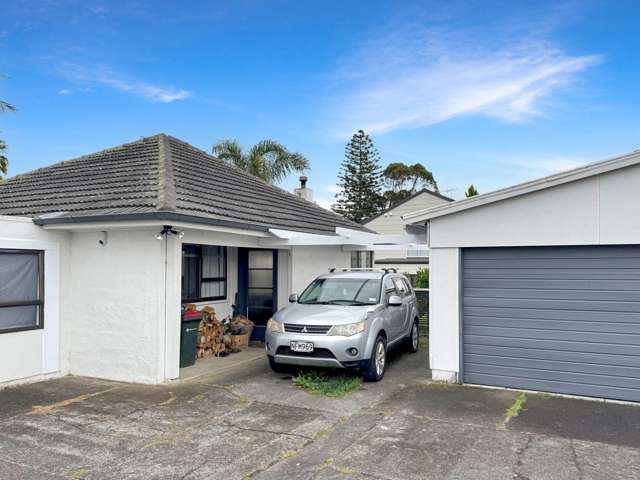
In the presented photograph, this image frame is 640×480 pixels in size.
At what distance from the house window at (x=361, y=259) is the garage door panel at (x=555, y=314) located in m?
7.03

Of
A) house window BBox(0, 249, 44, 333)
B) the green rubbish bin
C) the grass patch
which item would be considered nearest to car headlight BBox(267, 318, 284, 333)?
the grass patch

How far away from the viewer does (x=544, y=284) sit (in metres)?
7.51

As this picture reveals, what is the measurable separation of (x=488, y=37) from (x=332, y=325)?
849 cm

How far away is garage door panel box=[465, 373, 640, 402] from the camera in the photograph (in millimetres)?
6926

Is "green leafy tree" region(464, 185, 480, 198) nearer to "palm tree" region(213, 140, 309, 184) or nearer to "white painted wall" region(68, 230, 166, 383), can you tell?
"palm tree" region(213, 140, 309, 184)

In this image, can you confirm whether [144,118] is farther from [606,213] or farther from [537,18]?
[606,213]

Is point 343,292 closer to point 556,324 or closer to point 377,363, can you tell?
point 377,363

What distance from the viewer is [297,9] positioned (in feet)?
43.1

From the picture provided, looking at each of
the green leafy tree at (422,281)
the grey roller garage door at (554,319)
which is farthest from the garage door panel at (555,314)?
the green leafy tree at (422,281)

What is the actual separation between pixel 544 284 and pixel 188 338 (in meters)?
6.22

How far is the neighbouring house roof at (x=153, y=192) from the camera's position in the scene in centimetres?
838

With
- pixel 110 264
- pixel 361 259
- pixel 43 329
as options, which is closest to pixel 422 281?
pixel 361 259

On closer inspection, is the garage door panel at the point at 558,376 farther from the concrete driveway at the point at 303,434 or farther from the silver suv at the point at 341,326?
the silver suv at the point at 341,326

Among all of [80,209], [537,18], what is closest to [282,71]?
[537,18]
